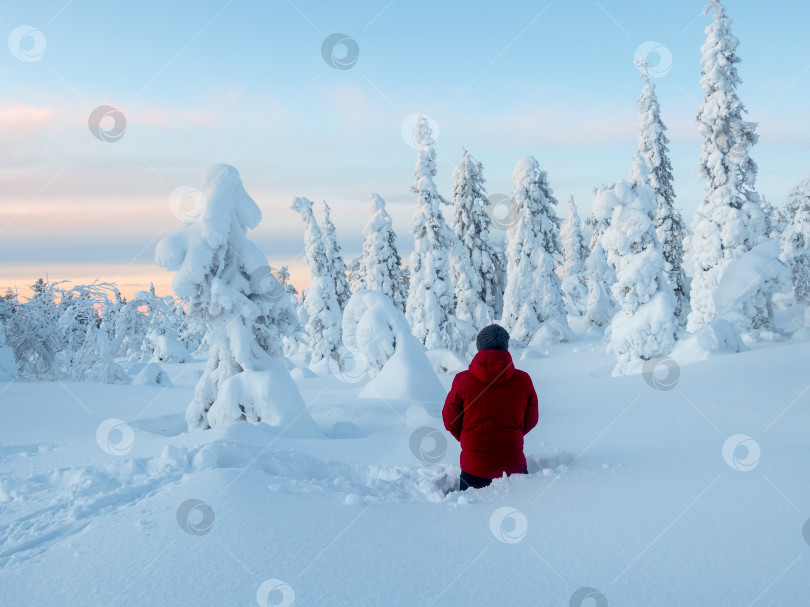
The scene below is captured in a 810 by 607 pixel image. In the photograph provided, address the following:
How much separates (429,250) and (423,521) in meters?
24.6

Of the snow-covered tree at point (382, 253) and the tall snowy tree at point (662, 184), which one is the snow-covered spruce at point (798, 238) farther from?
the snow-covered tree at point (382, 253)

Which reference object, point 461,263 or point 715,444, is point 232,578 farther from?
point 461,263

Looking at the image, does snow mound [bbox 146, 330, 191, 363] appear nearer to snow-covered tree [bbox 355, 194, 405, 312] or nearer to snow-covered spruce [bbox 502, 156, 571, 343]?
snow-covered tree [bbox 355, 194, 405, 312]

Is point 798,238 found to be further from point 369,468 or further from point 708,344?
point 369,468

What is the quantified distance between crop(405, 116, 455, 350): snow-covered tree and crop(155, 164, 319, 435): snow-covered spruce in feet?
58.6

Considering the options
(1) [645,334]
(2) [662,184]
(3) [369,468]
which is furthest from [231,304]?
(2) [662,184]

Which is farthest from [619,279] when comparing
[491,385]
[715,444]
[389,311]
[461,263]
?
[491,385]

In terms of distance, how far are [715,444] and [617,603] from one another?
3.38 metres

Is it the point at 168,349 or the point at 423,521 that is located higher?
the point at 168,349

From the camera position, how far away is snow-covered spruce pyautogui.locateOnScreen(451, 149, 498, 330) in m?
32.8

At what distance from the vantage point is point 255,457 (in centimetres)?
531

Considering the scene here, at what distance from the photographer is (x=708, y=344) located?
15.2m

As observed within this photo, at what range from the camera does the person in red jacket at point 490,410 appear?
15.8 feet

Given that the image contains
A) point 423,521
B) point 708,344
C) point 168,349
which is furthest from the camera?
point 168,349
